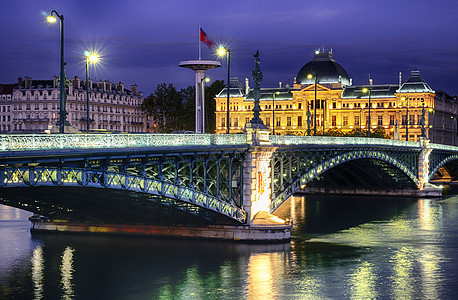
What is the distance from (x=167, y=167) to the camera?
4484 centimetres

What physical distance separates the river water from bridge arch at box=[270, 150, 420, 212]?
10.2ft

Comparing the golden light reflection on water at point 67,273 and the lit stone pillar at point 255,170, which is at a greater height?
the lit stone pillar at point 255,170

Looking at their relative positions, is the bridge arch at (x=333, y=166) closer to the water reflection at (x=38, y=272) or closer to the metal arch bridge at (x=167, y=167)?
the metal arch bridge at (x=167, y=167)

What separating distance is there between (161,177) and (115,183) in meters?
4.35

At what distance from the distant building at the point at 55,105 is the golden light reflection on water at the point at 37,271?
89.3 metres

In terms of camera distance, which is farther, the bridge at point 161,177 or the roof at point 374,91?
the roof at point 374,91

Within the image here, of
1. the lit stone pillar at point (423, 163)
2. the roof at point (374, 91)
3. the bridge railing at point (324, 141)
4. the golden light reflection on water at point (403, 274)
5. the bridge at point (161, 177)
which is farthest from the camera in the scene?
the roof at point (374, 91)

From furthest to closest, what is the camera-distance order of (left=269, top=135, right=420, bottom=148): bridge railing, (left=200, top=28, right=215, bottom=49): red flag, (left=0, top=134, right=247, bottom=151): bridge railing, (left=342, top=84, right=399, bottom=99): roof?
(left=342, top=84, right=399, bottom=99): roof → (left=200, top=28, right=215, bottom=49): red flag → (left=269, top=135, right=420, bottom=148): bridge railing → (left=0, top=134, right=247, bottom=151): bridge railing

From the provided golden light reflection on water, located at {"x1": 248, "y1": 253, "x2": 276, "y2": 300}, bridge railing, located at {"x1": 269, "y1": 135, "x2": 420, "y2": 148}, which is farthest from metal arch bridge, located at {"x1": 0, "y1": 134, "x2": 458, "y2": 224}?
golden light reflection on water, located at {"x1": 248, "y1": 253, "x2": 276, "y2": 300}

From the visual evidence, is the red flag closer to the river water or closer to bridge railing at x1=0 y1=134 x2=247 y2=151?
bridge railing at x1=0 y1=134 x2=247 y2=151

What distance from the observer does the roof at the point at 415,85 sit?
183 meters

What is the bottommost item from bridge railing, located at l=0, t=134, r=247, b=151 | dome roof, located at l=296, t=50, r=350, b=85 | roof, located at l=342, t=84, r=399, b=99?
bridge railing, located at l=0, t=134, r=247, b=151

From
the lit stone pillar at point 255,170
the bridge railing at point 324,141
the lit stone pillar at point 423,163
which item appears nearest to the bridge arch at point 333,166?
the bridge railing at point 324,141

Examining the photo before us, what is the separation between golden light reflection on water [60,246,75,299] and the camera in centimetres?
3862
